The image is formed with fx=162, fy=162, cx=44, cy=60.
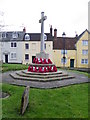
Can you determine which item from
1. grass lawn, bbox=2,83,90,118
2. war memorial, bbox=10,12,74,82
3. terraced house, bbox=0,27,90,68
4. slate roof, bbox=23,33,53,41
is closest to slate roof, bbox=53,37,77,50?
terraced house, bbox=0,27,90,68

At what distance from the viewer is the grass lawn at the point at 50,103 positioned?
5520 mm

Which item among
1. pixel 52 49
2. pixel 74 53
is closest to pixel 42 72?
pixel 52 49

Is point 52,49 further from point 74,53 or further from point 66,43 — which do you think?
point 74,53

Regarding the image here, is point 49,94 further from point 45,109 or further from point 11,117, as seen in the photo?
point 11,117

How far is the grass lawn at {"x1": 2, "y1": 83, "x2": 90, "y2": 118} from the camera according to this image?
552cm

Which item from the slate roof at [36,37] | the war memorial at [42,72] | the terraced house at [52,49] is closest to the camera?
the war memorial at [42,72]

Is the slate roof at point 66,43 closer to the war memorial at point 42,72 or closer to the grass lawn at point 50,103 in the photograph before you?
the war memorial at point 42,72

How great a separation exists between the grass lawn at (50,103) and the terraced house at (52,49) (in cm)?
2795

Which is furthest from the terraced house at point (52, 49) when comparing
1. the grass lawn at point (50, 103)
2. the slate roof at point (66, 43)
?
the grass lawn at point (50, 103)

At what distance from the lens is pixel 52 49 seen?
3609 centimetres

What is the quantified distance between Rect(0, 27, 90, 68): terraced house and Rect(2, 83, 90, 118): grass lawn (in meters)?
28.0

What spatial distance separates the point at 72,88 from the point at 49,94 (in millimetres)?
1680

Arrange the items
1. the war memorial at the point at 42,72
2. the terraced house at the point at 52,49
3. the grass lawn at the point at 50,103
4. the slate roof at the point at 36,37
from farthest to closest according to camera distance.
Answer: the slate roof at the point at 36,37 < the terraced house at the point at 52,49 < the war memorial at the point at 42,72 < the grass lawn at the point at 50,103

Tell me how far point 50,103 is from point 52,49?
98.3 feet
